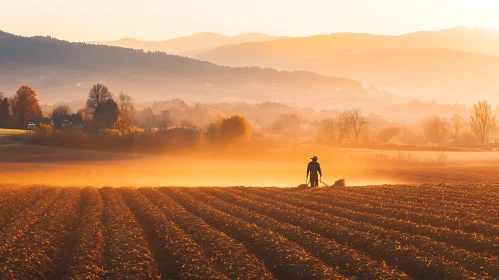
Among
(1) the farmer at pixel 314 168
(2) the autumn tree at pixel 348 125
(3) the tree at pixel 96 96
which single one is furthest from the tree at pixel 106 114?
(1) the farmer at pixel 314 168

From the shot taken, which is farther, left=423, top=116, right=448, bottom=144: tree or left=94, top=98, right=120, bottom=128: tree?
left=423, top=116, right=448, bottom=144: tree

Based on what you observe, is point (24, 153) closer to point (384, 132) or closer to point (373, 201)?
point (373, 201)

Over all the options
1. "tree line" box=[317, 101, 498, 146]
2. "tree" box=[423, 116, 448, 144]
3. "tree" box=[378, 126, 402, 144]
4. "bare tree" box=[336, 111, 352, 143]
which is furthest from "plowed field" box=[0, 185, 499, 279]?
"tree" box=[378, 126, 402, 144]

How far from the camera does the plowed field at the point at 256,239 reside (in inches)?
602

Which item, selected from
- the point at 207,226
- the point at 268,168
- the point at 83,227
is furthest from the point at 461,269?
the point at 268,168

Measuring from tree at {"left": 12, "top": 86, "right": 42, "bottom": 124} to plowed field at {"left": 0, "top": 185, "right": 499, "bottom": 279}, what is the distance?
123 m

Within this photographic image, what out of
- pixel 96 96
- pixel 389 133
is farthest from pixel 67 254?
pixel 389 133

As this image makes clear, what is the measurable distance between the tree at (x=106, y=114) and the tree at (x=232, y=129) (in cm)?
2994

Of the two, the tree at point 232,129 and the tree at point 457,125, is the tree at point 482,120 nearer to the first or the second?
the tree at point 457,125

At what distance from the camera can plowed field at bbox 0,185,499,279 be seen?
15.3m

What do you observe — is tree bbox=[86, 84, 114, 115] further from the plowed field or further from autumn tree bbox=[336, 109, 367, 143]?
the plowed field

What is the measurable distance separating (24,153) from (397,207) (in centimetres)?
7853

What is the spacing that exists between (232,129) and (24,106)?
66.8m

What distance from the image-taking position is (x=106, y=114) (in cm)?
12725
